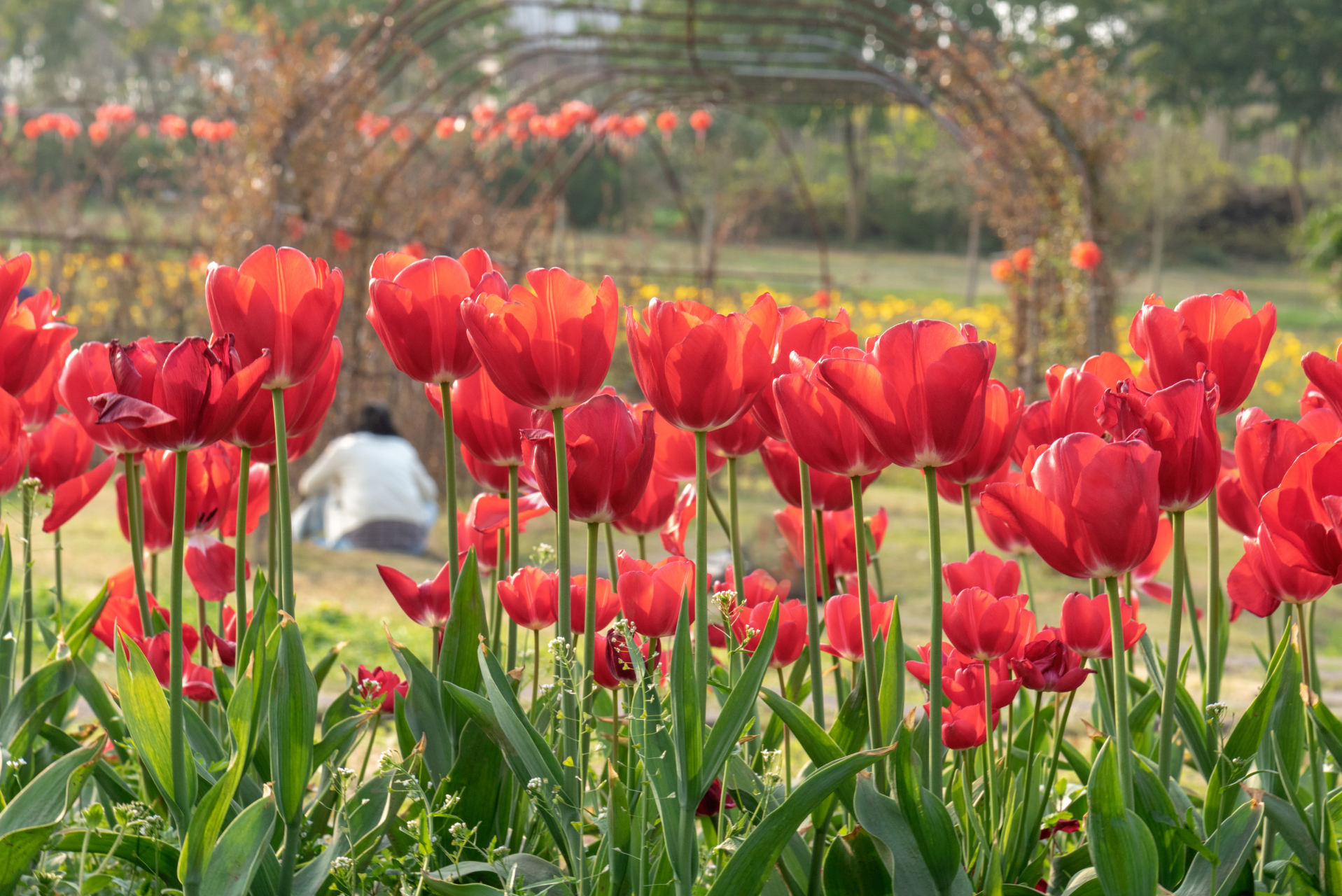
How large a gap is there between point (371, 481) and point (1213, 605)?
5735 mm

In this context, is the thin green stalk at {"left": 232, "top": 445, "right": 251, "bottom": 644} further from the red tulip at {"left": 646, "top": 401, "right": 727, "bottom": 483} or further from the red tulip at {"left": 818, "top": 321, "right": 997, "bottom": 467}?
the red tulip at {"left": 818, "top": 321, "right": 997, "bottom": 467}

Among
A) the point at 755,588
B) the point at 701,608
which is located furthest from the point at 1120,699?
the point at 755,588

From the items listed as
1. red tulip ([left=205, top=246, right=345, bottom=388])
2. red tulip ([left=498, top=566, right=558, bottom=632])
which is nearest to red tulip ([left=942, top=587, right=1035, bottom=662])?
red tulip ([left=498, top=566, right=558, bottom=632])

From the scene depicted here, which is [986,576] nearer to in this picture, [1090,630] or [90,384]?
[1090,630]

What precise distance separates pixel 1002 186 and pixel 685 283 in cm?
606

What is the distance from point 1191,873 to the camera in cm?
92

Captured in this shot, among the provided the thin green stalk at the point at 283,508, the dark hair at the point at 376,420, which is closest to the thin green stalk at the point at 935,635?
the thin green stalk at the point at 283,508

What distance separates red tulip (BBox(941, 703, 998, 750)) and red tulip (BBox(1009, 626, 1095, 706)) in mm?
51

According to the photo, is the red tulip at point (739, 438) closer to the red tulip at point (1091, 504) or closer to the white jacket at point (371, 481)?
the red tulip at point (1091, 504)

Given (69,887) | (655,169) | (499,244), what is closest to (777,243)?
(655,169)

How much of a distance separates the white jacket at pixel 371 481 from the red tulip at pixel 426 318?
554 cm

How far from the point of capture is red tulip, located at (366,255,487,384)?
952 mm

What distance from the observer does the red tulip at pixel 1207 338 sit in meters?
1.00

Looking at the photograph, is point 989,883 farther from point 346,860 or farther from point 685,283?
point 685,283
